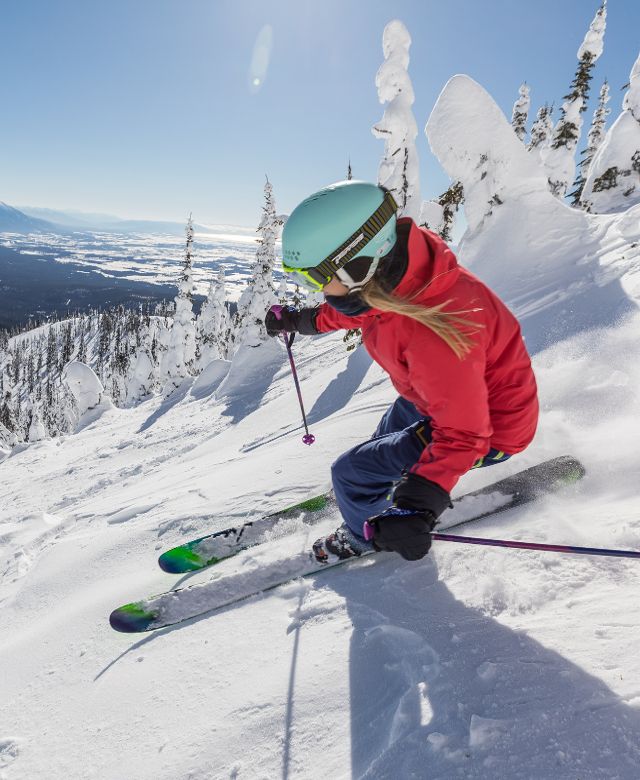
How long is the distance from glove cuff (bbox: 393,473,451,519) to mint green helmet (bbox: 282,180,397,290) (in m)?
1.04

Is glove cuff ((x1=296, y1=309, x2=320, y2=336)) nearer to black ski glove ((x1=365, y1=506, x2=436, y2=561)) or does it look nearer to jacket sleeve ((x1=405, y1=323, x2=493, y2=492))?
jacket sleeve ((x1=405, y1=323, x2=493, y2=492))

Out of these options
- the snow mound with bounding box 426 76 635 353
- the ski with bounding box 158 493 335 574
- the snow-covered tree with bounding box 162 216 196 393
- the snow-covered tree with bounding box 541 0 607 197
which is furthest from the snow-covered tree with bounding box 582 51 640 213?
the snow-covered tree with bounding box 162 216 196 393

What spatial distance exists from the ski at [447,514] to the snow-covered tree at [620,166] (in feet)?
54.1

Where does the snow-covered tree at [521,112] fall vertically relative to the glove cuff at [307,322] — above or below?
above

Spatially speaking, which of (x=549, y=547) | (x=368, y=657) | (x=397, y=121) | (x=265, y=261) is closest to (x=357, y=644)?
(x=368, y=657)

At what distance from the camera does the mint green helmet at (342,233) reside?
2.20 m

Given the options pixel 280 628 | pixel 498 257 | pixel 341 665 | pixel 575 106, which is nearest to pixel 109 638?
pixel 280 628

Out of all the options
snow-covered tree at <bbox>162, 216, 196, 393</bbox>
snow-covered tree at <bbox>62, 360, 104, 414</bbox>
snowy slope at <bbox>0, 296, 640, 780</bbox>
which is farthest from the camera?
snow-covered tree at <bbox>162, 216, 196, 393</bbox>

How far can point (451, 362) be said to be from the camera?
2.12 meters

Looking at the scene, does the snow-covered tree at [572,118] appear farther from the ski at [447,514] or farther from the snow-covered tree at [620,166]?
the ski at [447,514]

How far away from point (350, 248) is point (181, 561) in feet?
8.88

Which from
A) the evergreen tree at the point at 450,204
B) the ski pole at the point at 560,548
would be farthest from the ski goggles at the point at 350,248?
the evergreen tree at the point at 450,204

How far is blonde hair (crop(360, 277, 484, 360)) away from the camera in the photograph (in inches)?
82.9

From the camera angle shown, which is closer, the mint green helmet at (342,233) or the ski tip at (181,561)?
the mint green helmet at (342,233)
